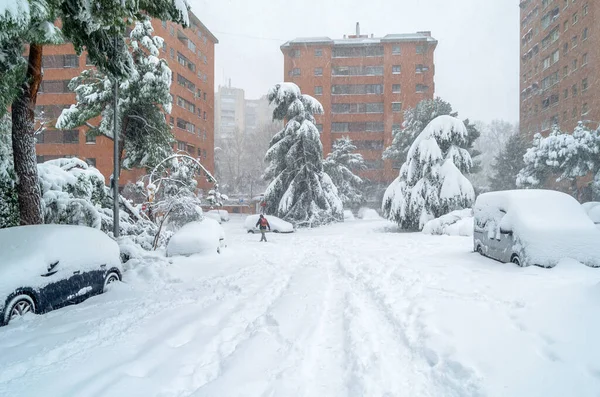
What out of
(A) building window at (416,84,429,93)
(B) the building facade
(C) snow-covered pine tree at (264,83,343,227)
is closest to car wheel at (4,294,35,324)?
(C) snow-covered pine tree at (264,83,343,227)

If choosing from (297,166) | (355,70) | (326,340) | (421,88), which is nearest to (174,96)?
(297,166)

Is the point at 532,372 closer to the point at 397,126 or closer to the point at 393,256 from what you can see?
the point at 393,256

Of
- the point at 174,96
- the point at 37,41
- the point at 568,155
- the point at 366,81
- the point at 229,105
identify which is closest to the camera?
the point at 37,41

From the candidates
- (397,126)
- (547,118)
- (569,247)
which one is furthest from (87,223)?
(547,118)

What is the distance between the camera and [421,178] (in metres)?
22.4

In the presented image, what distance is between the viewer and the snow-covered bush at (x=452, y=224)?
17.9 meters

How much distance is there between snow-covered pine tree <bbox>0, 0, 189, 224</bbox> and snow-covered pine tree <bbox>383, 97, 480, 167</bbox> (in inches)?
1306

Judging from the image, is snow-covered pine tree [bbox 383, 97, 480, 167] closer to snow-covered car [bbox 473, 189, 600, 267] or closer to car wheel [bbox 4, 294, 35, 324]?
snow-covered car [bbox 473, 189, 600, 267]

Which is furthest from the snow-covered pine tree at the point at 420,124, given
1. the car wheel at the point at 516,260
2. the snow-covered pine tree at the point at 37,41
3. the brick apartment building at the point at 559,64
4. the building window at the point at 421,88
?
the snow-covered pine tree at the point at 37,41

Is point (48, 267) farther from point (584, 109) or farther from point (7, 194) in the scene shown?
point (584, 109)

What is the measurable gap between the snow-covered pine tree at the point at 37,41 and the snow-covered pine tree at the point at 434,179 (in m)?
17.5

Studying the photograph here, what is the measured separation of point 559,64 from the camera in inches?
1757

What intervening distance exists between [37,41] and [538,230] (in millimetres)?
9705

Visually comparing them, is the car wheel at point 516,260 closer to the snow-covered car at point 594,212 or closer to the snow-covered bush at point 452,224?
the snow-covered bush at point 452,224
